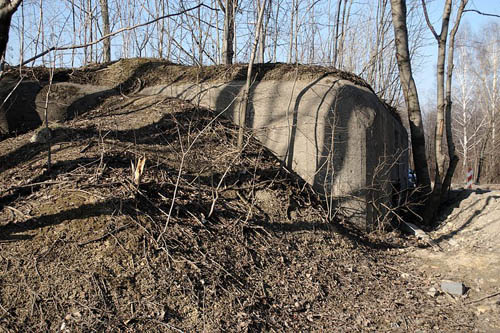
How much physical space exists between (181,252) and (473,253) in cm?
444

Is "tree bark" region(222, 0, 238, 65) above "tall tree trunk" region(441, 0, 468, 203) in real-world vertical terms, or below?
above

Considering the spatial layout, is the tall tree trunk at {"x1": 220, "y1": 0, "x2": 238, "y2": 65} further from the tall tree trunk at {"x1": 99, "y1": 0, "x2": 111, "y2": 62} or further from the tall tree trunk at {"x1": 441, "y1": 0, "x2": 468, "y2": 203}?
the tall tree trunk at {"x1": 441, "y1": 0, "x2": 468, "y2": 203}

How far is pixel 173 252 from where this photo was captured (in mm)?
4207

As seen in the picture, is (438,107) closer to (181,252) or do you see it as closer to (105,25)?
(181,252)

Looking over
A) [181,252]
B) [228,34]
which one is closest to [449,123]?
[228,34]

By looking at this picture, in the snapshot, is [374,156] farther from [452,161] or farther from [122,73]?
[122,73]

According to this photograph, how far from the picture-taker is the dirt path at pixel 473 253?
4733mm

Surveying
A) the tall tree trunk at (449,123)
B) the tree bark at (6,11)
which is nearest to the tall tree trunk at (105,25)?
the tree bark at (6,11)

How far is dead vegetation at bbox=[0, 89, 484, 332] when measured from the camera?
3557 mm

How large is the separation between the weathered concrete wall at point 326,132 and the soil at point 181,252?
1.45 ft

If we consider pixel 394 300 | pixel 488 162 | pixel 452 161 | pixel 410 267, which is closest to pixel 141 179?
pixel 394 300

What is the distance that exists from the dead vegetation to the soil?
14 mm

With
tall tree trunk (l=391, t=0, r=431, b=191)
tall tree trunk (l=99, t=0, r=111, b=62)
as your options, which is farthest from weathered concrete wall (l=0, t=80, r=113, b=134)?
tall tree trunk (l=391, t=0, r=431, b=191)

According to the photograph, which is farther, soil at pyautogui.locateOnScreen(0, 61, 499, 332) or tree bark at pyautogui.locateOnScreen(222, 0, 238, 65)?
tree bark at pyautogui.locateOnScreen(222, 0, 238, 65)
